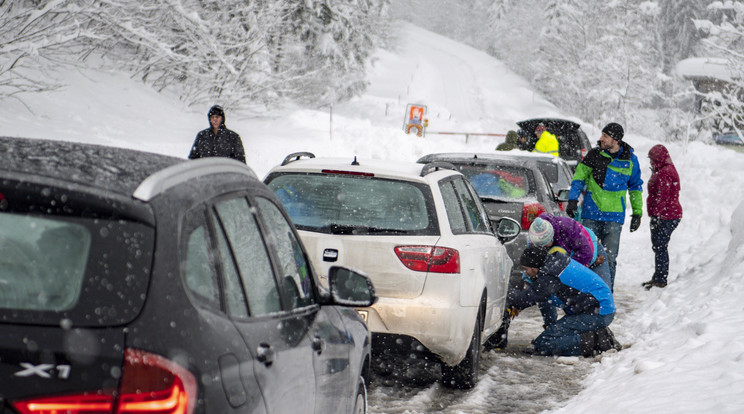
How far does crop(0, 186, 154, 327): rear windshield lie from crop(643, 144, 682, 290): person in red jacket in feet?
33.5

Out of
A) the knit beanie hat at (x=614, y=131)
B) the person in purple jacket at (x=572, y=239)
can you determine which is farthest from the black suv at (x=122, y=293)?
the knit beanie hat at (x=614, y=131)

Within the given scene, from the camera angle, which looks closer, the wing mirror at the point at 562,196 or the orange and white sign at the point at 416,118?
the wing mirror at the point at 562,196

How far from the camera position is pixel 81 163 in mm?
2367

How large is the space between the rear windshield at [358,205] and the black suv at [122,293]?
331cm

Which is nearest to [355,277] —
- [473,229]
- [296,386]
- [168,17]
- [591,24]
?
[296,386]

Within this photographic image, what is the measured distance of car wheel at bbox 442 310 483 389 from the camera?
20.2 ft

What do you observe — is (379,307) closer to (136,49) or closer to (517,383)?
(517,383)

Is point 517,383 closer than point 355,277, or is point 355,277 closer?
point 355,277

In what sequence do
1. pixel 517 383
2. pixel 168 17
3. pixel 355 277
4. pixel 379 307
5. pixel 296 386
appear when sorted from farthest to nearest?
pixel 168 17
pixel 517 383
pixel 379 307
pixel 355 277
pixel 296 386

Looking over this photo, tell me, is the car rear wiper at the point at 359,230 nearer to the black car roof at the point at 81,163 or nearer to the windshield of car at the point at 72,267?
the black car roof at the point at 81,163

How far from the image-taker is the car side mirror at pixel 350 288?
11.0 ft

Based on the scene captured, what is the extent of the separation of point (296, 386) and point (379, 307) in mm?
2981

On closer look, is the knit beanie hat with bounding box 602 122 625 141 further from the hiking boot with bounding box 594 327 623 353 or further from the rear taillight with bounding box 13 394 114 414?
the rear taillight with bounding box 13 394 114 414

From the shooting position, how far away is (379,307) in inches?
228
